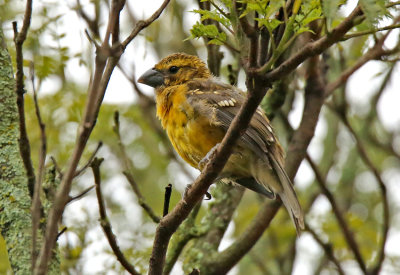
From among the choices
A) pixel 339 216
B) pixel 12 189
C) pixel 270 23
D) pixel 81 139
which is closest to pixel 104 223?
pixel 12 189

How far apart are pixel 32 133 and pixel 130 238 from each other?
163cm

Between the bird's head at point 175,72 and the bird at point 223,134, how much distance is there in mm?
319

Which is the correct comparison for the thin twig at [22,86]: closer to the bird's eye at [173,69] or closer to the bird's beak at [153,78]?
the bird's beak at [153,78]

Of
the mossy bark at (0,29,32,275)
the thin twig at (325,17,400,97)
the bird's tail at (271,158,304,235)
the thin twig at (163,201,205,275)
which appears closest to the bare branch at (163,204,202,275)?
the thin twig at (163,201,205,275)

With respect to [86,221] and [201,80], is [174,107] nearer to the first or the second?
[201,80]

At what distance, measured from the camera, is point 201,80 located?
5504 millimetres

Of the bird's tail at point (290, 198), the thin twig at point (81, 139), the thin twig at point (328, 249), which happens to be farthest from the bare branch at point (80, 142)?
the thin twig at point (328, 249)

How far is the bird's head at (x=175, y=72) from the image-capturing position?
576cm

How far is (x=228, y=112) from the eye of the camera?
4.88 m

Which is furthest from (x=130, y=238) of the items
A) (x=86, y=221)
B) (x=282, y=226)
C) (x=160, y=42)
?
(x=160, y=42)

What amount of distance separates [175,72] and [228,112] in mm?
1122

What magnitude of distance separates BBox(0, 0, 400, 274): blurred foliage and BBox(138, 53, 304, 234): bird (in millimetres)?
542

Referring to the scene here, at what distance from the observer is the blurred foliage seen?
203 inches

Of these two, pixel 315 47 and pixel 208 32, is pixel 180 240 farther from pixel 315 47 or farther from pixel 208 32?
pixel 315 47
